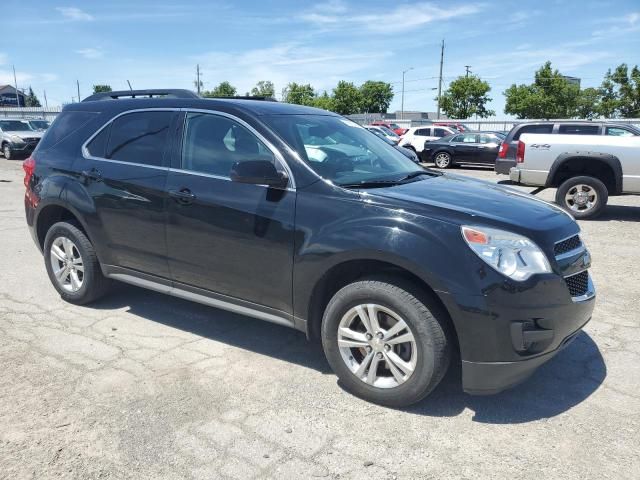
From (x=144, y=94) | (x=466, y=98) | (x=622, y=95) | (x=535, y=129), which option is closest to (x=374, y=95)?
(x=466, y=98)

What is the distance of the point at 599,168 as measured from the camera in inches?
380

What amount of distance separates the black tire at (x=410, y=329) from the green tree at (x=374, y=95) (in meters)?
79.0

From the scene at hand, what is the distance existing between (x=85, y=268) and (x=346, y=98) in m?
77.3

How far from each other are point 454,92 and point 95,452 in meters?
65.8

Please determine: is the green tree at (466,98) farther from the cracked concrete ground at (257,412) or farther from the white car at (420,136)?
the cracked concrete ground at (257,412)

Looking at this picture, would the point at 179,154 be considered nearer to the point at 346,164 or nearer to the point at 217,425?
the point at 346,164

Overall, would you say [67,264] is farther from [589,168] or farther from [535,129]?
[535,129]

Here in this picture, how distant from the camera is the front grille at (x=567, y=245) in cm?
312

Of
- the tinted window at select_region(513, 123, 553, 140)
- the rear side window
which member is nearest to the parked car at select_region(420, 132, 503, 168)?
the tinted window at select_region(513, 123, 553, 140)

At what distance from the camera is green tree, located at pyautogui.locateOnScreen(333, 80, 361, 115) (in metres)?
78.6

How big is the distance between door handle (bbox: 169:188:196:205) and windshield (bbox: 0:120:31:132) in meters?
22.9

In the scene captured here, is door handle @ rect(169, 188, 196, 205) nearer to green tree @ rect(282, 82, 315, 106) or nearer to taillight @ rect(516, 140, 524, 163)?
taillight @ rect(516, 140, 524, 163)

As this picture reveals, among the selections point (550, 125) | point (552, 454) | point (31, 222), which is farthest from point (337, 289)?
point (550, 125)

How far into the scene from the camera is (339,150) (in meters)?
3.94
